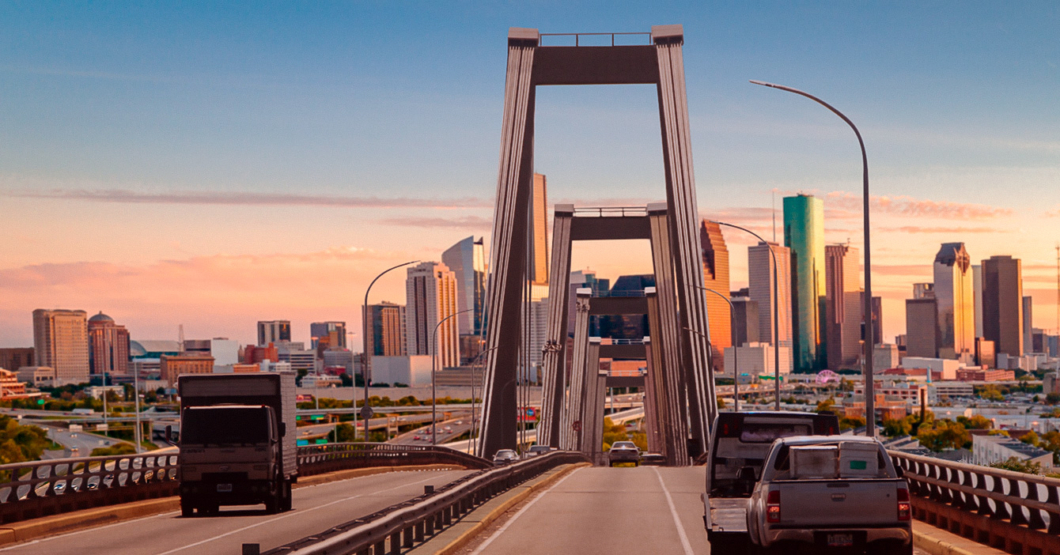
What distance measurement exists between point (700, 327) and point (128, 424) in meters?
128

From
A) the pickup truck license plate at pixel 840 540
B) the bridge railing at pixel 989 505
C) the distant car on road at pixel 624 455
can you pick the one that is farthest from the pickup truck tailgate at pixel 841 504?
the distant car on road at pixel 624 455

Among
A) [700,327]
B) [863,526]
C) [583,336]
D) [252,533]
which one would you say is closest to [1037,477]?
[863,526]

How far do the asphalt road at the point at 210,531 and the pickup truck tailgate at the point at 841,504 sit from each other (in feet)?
24.6

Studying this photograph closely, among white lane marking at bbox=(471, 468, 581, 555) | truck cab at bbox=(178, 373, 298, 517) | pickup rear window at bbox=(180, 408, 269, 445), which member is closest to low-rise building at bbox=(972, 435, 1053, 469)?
white lane marking at bbox=(471, 468, 581, 555)

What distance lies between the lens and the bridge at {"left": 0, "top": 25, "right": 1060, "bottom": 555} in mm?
14992

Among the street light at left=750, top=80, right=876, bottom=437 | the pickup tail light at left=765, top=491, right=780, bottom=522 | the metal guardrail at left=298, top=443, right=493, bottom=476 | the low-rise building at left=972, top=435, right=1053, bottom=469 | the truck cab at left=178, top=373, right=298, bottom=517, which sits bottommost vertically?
the low-rise building at left=972, top=435, right=1053, bottom=469

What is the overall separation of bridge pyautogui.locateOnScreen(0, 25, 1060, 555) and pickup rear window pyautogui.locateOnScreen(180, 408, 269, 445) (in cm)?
152

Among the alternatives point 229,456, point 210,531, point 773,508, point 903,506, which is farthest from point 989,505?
point 229,456

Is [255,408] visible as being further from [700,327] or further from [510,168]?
[700,327]

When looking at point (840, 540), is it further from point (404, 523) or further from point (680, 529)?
point (680, 529)

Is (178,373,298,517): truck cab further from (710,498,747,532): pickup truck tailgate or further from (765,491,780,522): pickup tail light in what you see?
(765,491,780,522): pickup tail light

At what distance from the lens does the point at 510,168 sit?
56.3 metres

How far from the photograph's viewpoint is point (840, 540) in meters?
Result: 12.0

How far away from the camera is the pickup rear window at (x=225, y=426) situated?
870 inches
